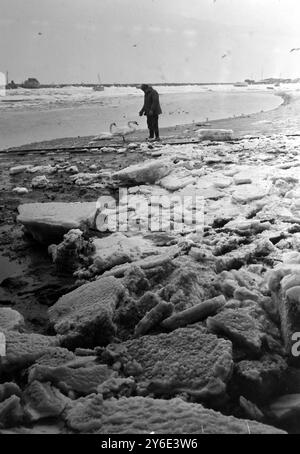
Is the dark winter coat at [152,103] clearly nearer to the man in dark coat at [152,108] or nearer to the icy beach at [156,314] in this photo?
the man in dark coat at [152,108]

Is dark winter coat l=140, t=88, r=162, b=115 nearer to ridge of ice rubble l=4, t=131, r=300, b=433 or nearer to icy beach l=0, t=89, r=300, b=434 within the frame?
icy beach l=0, t=89, r=300, b=434

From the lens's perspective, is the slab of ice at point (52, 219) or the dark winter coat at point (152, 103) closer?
the slab of ice at point (52, 219)

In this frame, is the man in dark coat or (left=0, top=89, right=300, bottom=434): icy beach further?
the man in dark coat

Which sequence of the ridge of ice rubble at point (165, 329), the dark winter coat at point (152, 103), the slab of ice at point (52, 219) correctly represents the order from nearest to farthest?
the ridge of ice rubble at point (165, 329)
the slab of ice at point (52, 219)
the dark winter coat at point (152, 103)

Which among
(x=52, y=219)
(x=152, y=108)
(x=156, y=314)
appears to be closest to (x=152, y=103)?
(x=152, y=108)

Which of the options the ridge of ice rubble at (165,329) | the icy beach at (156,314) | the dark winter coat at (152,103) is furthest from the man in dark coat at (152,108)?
the ridge of ice rubble at (165,329)

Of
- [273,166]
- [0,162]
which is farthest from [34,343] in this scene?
[0,162]

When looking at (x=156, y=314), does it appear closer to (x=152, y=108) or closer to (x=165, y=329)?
(x=165, y=329)

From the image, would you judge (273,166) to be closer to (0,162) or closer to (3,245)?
(3,245)

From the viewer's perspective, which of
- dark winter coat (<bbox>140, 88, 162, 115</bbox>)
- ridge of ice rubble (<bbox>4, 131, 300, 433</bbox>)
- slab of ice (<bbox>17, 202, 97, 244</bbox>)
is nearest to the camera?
ridge of ice rubble (<bbox>4, 131, 300, 433</bbox>)

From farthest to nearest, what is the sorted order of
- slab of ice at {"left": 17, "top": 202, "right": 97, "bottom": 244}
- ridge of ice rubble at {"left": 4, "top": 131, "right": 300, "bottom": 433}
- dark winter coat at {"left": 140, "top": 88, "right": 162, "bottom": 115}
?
dark winter coat at {"left": 140, "top": 88, "right": 162, "bottom": 115}, slab of ice at {"left": 17, "top": 202, "right": 97, "bottom": 244}, ridge of ice rubble at {"left": 4, "top": 131, "right": 300, "bottom": 433}

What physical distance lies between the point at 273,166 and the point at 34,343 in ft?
16.2

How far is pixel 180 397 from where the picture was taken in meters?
1.69

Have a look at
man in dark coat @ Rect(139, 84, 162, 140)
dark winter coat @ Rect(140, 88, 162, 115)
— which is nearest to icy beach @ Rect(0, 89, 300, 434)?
man in dark coat @ Rect(139, 84, 162, 140)
